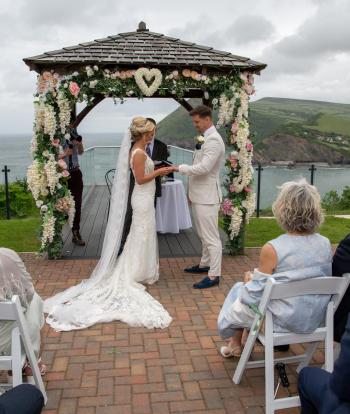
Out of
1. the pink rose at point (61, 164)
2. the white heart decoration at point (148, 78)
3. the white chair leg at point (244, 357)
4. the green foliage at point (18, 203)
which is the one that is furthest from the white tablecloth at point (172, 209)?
the white chair leg at point (244, 357)

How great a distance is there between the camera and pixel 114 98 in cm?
657

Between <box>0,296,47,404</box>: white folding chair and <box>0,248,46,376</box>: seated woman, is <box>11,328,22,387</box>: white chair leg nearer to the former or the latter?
<box>0,296,47,404</box>: white folding chair

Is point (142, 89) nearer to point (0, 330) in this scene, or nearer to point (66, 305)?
point (66, 305)

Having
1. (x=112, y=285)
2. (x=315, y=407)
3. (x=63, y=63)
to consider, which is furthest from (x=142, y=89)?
(x=315, y=407)

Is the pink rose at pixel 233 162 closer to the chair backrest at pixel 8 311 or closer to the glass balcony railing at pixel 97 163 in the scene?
the chair backrest at pixel 8 311

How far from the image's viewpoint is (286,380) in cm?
335

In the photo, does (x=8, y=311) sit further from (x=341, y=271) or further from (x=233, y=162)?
(x=233, y=162)

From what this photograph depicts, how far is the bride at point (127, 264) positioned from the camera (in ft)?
15.8

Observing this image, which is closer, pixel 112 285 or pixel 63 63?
pixel 112 285

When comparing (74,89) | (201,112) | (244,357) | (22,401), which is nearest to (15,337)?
(22,401)

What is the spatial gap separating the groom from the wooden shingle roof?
132 centimetres

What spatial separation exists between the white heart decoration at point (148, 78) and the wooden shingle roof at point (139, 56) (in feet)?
0.42

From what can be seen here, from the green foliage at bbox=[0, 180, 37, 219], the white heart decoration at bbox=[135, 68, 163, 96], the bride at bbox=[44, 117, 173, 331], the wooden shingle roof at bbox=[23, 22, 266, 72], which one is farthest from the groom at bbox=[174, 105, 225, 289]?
the green foliage at bbox=[0, 180, 37, 219]

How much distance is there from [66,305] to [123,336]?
988mm
